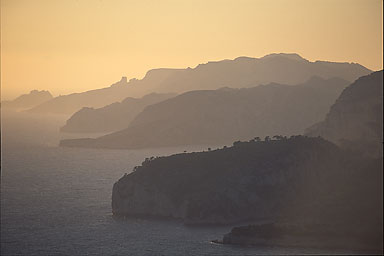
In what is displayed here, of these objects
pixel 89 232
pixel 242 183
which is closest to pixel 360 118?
pixel 242 183

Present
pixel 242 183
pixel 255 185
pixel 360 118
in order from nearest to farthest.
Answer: pixel 255 185 < pixel 242 183 < pixel 360 118

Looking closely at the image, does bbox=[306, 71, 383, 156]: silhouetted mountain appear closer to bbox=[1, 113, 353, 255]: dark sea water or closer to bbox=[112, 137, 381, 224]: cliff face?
bbox=[112, 137, 381, 224]: cliff face

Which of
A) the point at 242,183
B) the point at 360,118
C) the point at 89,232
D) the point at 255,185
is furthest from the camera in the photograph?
the point at 360,118

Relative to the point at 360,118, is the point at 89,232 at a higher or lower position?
lower

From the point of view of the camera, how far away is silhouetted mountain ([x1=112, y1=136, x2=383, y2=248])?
13160 centimetres

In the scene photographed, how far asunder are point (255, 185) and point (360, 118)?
2795cm

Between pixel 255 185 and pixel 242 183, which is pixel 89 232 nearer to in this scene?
pixel 242 183

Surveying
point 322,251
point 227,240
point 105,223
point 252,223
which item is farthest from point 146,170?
point 322,251

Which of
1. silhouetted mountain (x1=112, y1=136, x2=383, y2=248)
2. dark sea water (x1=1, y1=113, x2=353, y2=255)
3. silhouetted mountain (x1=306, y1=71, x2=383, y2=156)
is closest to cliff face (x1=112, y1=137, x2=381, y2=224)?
silhouetted mountain (x1=112, y1=136, x2=383, y2=248)

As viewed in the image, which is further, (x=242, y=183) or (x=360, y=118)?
(x=360, y=118)

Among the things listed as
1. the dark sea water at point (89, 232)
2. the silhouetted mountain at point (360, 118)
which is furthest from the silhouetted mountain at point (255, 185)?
the dark sea water at point (89, 232)

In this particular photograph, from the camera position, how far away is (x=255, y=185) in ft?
511

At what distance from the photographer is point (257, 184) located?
156125 mm

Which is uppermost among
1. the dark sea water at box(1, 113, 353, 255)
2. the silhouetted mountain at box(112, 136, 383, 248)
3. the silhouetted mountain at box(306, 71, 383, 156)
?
the silhouetted mountain at box(306, 71, 383, 156)
